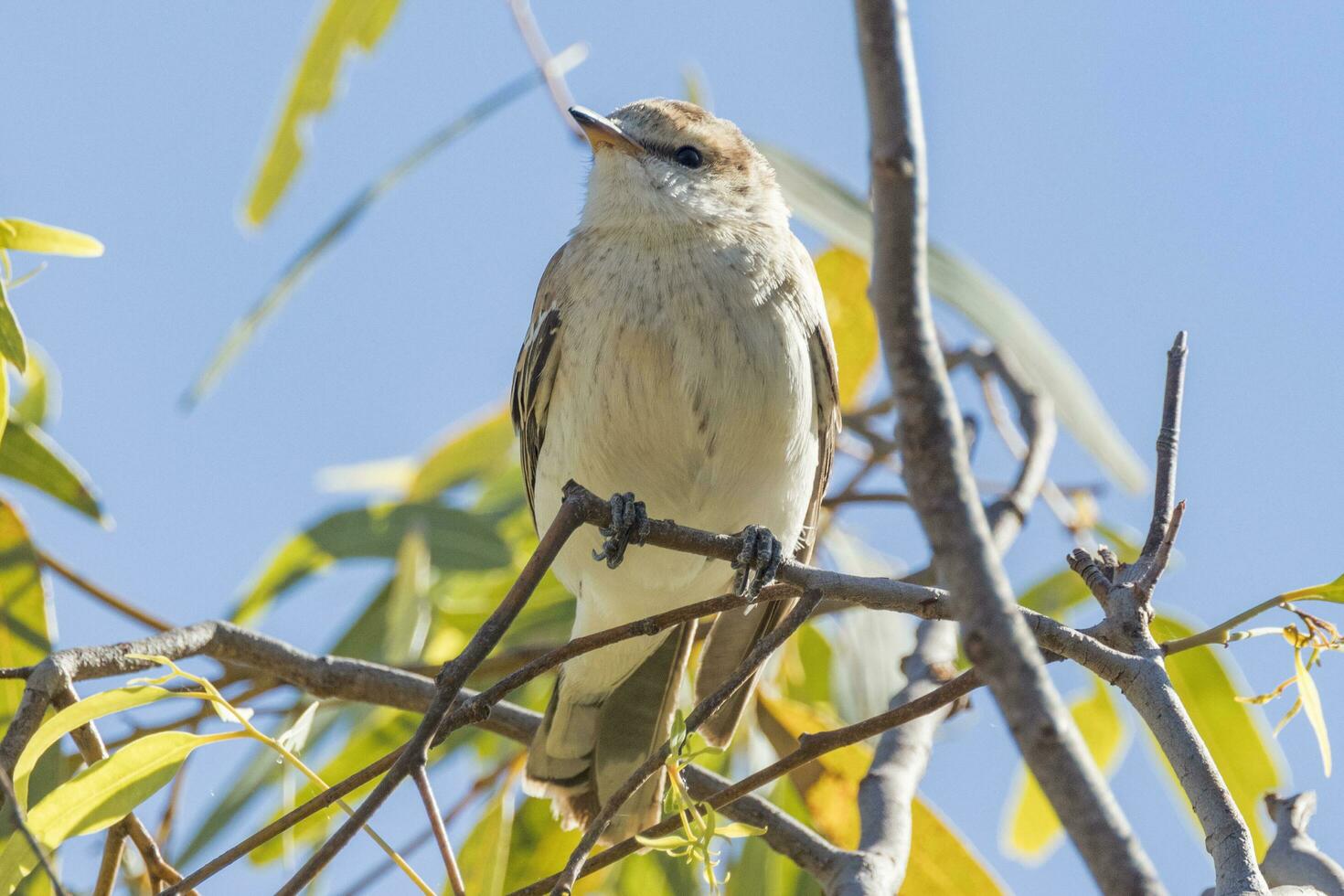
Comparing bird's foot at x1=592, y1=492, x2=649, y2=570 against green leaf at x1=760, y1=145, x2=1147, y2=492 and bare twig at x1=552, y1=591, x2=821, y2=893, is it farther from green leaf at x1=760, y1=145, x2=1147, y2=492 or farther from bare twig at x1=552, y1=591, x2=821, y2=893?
green leaf at x1=760, y1=145, x2=1147, y2=492

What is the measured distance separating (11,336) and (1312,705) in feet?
6.34

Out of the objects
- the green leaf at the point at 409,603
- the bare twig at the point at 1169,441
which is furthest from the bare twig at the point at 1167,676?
the green leaf at the point at 409,603

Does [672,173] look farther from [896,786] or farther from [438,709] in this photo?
[438,709]

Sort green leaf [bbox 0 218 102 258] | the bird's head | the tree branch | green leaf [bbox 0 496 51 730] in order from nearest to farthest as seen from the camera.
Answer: the tree branch
green leaf [bbox 0 218 102 258]
green leaf [bbox 0 496 51 730]
the bird's head

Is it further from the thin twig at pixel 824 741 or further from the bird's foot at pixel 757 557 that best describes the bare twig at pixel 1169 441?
the bird's foot at pixel 757 557

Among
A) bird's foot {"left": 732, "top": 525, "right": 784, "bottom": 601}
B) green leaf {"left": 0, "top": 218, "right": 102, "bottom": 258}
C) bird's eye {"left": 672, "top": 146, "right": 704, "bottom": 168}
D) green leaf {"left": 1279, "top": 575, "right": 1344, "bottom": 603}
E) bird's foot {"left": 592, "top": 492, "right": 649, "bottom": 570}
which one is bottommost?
green leaf {"left": 0, "top": 218, "right": 102, "bottom": 258}

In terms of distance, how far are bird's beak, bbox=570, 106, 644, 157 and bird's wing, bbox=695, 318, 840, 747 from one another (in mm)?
666

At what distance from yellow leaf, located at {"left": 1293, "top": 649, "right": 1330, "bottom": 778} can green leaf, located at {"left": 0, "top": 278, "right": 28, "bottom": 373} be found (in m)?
1.87

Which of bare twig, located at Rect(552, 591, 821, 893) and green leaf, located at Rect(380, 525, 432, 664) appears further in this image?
green leaf, located at Rect(380, 525, 432, 664)

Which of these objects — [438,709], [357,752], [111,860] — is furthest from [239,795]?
[438,709]

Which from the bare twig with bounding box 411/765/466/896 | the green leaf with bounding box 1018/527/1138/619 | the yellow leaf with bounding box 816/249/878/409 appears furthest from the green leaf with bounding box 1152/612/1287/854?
the bare twig with bounding box 411/765/466/896

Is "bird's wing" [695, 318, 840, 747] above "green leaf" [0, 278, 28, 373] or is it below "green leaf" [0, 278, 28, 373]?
above

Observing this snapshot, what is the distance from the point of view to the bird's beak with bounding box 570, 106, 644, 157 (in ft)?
11.2

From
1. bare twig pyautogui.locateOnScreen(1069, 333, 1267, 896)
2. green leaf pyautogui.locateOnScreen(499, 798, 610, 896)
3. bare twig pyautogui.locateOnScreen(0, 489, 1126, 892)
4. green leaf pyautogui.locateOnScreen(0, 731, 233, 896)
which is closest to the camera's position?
bare twig pyautogui.locateOnScreen(1069, 333, 1267, 896)
